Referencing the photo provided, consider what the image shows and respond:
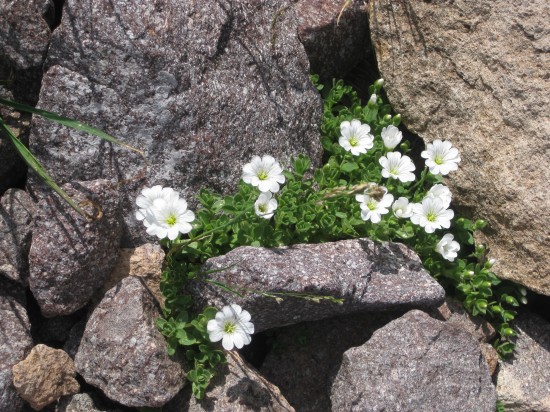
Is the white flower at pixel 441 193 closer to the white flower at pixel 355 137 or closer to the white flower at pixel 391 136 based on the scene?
the white flower at pixel 391 136

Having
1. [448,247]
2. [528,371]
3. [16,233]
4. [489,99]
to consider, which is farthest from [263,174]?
[528,371]

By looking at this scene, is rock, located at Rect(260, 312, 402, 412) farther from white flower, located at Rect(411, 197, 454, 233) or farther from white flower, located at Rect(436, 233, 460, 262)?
white flower, located at Rect(411, 197, 454, 233)

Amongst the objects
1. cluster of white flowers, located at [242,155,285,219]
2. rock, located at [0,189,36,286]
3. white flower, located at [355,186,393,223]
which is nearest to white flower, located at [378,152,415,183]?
white flower, located at [355,186,393,223]

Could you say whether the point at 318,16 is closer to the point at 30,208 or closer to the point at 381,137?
the point at 381,137

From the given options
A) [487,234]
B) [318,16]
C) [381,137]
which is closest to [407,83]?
[381,137]

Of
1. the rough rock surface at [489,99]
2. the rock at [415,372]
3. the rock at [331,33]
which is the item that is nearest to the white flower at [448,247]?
the rough rock surface at [489,99]

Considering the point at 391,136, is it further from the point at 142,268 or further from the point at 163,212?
the point at 142,268
